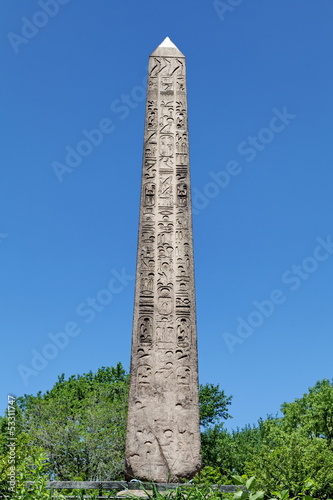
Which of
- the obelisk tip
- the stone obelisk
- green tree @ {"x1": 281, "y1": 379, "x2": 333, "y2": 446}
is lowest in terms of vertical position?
the stone obelisk

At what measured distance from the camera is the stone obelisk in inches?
347

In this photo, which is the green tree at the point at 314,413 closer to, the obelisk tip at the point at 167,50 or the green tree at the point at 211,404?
the green tree at the point at 211,404

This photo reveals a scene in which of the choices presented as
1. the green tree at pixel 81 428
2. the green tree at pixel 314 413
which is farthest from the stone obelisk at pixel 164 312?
the green tree at pixel 314 413

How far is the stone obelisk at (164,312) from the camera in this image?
8.80 meters

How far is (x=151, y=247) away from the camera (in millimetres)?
9969

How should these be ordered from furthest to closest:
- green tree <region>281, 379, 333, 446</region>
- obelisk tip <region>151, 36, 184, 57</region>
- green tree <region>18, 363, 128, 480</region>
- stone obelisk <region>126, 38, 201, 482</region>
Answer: green tree <region>281, 379, 333, 446</region>
green tree <region>18, 363, 128, 480</region>
obelisk tip <region>151, 36, 184, 57</region>
stone obelisk <region>126, 38, 201, 482</region>

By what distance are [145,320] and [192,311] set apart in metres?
0.74

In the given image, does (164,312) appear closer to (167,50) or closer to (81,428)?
(167,50)

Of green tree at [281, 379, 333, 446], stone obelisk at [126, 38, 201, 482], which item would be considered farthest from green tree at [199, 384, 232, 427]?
stone obelisk at [126, 38, 201, 482]

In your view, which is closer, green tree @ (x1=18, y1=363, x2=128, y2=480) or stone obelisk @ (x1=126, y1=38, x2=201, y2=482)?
stone obelisk @ (x1=126, y1=38, x2=201, y2=482)

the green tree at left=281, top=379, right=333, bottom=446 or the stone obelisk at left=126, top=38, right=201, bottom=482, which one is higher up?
the green tree at left=281, top=379, right=333, bottom=446

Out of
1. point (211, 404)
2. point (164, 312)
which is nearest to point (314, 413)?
point (211, 404)

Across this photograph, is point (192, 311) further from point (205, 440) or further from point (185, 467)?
point (205, 440)

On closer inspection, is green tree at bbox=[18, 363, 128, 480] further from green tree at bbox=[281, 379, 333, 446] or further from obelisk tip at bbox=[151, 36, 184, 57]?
obelisk tip at bbox=[151, 36, 184, 57]
